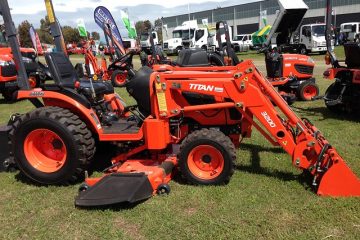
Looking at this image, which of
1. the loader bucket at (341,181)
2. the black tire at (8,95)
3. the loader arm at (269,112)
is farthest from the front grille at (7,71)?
the loader bucket at (341,181)

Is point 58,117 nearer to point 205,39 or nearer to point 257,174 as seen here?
point 257,174

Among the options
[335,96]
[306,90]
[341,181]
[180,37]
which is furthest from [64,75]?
[180,37]

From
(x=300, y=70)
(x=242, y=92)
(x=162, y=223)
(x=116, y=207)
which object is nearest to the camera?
(x=162, y=223)

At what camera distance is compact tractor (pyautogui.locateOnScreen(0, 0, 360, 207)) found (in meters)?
3.85

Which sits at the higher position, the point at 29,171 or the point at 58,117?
the point at 58,117

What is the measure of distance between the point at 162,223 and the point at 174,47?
29.9 meters

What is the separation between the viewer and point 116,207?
3.74 m

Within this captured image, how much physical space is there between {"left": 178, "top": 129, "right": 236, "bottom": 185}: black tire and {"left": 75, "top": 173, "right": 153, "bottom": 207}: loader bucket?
49 centimetres

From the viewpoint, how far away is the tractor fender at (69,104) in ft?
14.3

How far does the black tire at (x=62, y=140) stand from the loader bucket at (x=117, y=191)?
430 millimetres

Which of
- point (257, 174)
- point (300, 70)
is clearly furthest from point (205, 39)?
point (257, 174)

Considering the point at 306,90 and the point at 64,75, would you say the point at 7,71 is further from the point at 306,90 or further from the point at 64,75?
A: the point at 306,90

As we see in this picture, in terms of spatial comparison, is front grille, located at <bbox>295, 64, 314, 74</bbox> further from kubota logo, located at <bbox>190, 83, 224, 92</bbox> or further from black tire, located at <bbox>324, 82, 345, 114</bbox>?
kubota logo, located at <bbox>190, 83, 224, 92</bbox>

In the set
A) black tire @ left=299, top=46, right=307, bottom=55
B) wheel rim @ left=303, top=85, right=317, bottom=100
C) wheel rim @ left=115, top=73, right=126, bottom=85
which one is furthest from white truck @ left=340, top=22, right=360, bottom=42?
wheel rim @ left=115, top=73, right=126, bottom=85
